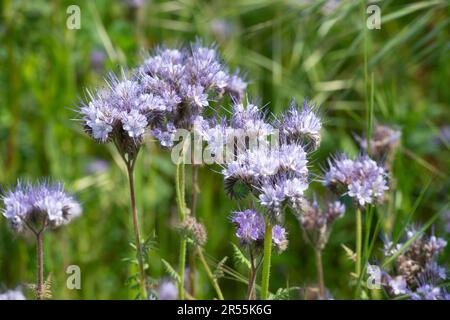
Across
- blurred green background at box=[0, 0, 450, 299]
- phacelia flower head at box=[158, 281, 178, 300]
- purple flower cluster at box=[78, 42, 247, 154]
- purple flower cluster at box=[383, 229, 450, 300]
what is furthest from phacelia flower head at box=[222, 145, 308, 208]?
blurred green background at box=[0, 0, 450, 299]

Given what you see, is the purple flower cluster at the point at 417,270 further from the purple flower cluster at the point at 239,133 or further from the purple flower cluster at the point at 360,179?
the purple flower cluster at the point at 239,133

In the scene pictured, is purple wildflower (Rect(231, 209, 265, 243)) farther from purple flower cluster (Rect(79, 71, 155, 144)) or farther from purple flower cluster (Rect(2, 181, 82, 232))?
purple flower cluster (Rect(2, 181, 82, 232))

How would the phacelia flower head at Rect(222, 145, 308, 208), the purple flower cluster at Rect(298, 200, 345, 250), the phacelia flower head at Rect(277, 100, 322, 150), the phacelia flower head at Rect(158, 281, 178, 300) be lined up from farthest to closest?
the phacelia flower head at Rect(158, 281, 178, 300) → the purple flower cluster at Rect(298, 200, 345, 250) → the phacelia flower head at Rect(277, 100, 322, 150) → the phacelia flower head at Rect(222, 145, 308, 208)

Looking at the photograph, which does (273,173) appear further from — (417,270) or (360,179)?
(417,270)

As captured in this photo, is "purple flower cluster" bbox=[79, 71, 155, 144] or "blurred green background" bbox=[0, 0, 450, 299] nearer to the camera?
"purple flower cluster" bbox=[79, 71, 155, 144]

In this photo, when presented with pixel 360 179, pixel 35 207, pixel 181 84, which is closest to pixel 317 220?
pixel 360 179

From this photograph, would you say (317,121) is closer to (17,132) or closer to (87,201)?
(87,201)

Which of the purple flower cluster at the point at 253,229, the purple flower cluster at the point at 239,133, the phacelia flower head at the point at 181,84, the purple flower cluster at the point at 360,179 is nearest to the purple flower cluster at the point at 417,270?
the purple flower cluster at the point at 360,179
